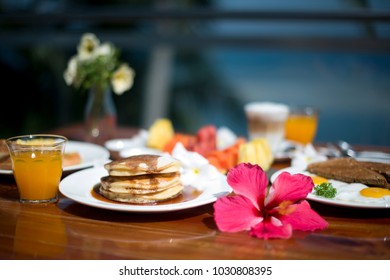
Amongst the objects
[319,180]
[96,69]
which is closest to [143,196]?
[319,180]

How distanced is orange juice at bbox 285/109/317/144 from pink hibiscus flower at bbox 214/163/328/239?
109cm

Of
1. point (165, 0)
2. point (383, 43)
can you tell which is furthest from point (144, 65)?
point (383, 43)

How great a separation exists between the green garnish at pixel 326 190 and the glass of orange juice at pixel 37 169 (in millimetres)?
686

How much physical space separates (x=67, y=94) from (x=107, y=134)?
7.03ft

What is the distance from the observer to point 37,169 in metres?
1.32

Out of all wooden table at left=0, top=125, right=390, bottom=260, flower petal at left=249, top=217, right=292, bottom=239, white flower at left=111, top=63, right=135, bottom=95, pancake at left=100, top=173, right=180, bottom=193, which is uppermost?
white flower at left=111, top=63, right=135, bottom=95

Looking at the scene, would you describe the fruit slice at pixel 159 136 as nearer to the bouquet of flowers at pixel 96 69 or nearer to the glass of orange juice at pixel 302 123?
the bouquet of flowers at pixel 96 69

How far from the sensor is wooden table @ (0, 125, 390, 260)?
3.42 ft

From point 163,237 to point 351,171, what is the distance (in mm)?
647

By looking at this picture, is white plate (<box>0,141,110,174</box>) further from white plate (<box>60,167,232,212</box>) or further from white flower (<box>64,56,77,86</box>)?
white flower (<box>64,56,77,86</box>)

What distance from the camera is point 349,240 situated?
3.68 feet

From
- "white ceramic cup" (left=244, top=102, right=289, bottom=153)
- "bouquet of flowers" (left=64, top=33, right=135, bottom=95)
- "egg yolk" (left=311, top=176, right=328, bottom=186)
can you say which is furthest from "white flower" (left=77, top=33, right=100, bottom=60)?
"egg yolk" (left=311, top=176, right=328, bottom=186)

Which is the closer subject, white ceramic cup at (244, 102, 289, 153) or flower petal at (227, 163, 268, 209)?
flower petal at (227, 163, 268, 209)

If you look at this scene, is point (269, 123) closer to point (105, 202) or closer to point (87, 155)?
point (87, 155)
